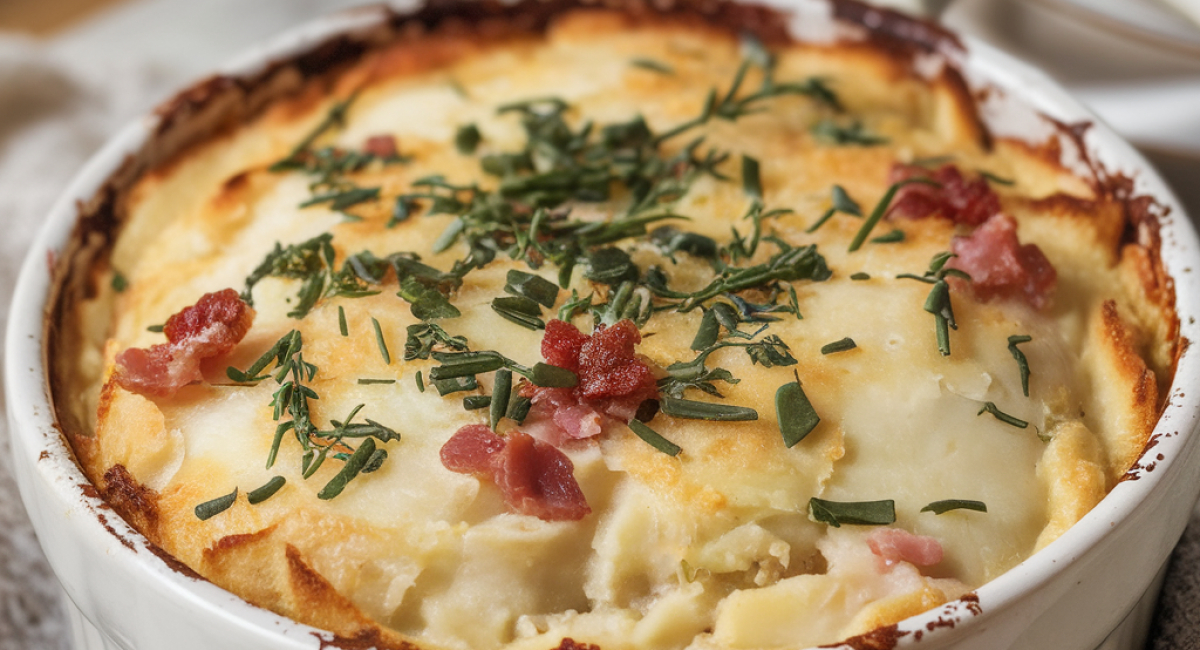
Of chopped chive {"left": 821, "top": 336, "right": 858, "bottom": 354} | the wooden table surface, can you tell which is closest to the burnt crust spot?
chopped chive {"left": 821, "top": 336, "right": 858, "bottom": 354}

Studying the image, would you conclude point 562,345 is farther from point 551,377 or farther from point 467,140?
point 467,140

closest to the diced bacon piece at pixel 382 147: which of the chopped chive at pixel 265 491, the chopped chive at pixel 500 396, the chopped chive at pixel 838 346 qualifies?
the chopped chive at pixel 500 396

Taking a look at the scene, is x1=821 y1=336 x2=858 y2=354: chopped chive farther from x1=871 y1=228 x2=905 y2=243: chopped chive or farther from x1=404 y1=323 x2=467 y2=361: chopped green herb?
x1=404 y1=323 x2=467 y2=361: chopped green herb

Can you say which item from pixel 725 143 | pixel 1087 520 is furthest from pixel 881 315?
pixel 725 143

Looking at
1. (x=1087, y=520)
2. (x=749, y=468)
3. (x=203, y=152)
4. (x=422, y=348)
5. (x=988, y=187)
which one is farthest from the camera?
(x=203, y=152)

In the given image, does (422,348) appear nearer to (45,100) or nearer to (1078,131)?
(1078,131)
